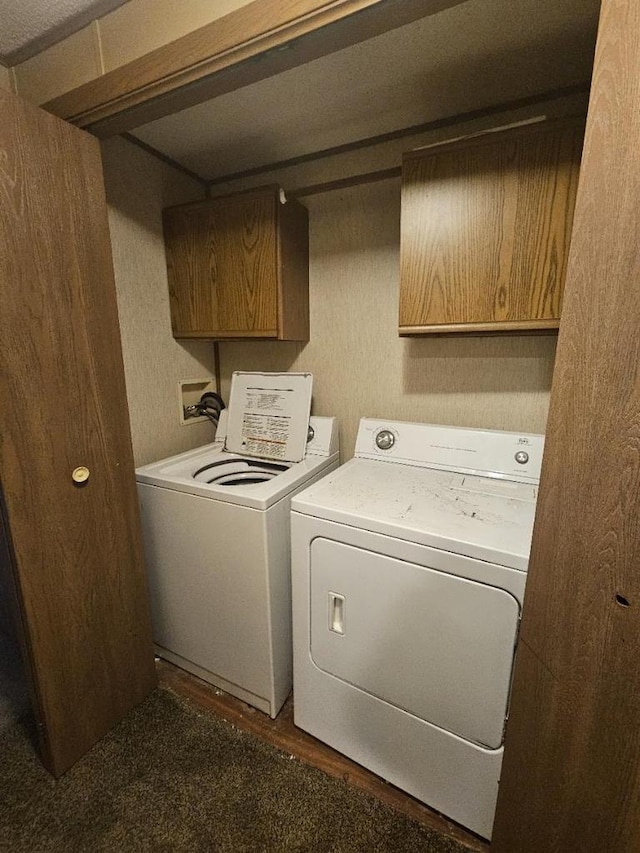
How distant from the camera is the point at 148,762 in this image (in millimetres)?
1283

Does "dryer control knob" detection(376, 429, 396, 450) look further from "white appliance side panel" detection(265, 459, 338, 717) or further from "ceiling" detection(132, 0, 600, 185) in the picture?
"ceiling" detection(132, 0, 600, 185)

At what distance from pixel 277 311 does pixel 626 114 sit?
1.24 m

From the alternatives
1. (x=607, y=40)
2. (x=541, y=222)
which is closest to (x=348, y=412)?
(x=541, y=222)

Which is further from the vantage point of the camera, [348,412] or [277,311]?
[348,412]

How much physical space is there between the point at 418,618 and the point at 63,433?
117 cm

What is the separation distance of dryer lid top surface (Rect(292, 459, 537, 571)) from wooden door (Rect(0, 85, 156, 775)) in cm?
70

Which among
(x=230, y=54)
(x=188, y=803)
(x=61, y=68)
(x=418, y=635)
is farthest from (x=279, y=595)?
(x=61, y=68)

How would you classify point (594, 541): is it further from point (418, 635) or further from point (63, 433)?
point (63, 433)

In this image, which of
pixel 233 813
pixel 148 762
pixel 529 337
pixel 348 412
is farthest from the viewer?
pixel 348 412

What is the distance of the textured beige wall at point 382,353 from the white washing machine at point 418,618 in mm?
248

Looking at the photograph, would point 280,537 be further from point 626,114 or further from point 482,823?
point 626,114

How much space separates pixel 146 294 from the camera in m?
1.73

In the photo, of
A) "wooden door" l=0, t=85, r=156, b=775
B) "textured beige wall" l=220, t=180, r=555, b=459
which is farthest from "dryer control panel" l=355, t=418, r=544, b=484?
"wooden door" l=0, t=85, r=156, b=775

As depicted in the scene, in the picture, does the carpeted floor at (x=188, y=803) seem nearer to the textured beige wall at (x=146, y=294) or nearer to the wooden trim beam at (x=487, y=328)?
the textured beige wall at (x=146, y=294)
